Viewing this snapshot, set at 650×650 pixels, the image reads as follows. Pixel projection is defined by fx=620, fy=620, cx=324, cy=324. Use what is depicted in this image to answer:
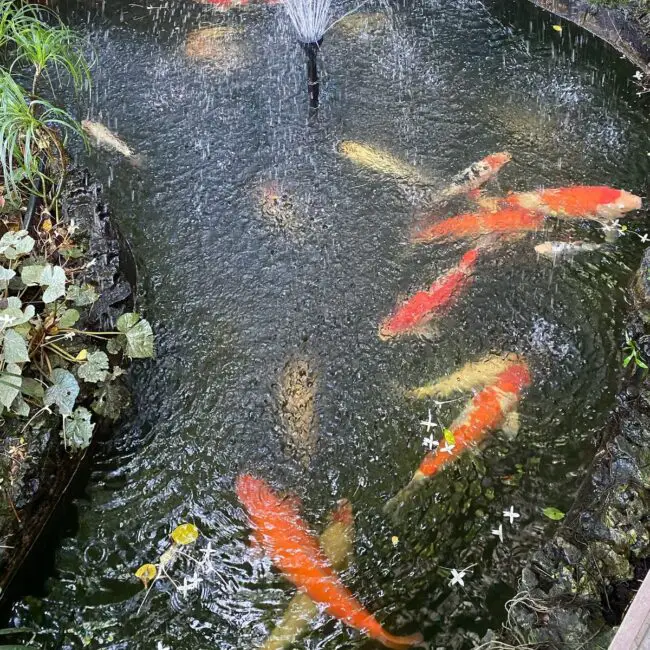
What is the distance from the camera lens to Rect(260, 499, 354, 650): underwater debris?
2.80m

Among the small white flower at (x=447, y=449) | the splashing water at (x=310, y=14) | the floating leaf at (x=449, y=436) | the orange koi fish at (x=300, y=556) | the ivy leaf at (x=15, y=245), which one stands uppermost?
the splashing water at (x=310, y=14)

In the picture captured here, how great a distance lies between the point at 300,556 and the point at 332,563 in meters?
0.16

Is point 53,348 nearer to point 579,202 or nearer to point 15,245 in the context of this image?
point 15,245

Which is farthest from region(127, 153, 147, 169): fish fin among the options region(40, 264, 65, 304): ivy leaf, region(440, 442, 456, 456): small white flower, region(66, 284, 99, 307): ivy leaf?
region(440, 442, 456, 456): small white flower

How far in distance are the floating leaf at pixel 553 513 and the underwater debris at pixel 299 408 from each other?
125cm

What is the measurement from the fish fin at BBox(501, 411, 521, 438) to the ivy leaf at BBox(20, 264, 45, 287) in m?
2.68

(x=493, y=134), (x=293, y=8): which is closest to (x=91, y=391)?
(x=493, y=134)

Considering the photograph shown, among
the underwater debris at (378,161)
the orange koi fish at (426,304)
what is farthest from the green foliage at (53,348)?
the underwater debris at (378,161)

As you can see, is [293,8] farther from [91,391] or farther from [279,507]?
[279,507]

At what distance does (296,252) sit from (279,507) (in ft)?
5.97

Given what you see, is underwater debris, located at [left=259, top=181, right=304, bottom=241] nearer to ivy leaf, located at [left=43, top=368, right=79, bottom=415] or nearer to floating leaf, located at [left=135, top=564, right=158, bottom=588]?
ivy leaf, located at [left=43, top=368, right=79, bottom=415]

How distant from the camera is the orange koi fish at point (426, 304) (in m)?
3.92

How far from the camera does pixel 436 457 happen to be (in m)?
3.38

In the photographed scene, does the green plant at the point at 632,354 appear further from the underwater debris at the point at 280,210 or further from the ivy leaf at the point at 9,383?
the ivy leaf at the point at 9,383
